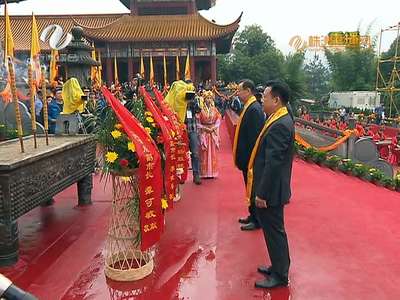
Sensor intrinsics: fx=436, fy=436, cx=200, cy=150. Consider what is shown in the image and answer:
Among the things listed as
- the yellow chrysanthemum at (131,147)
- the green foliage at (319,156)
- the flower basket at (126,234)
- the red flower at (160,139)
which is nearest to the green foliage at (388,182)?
the green foliage at (319,156)

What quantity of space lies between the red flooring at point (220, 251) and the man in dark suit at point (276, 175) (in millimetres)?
231

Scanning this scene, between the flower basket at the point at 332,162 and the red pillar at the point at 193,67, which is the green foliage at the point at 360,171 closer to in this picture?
the flower basket at the point at 332,162

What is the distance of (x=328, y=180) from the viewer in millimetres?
6559

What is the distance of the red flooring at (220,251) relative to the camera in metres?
2.99

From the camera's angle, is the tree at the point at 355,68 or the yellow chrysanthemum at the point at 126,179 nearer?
the yellow chrysanthemum at the point at 126,179

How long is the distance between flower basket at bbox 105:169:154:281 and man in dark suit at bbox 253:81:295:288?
85 centimetres

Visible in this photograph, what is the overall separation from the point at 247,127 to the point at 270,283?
1600 mm

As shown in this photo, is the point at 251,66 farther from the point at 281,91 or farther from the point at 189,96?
the point at 281,91

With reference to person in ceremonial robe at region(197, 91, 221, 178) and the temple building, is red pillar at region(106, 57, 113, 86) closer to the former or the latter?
the temple building

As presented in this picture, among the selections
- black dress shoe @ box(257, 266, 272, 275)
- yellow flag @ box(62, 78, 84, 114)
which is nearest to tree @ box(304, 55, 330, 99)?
yellow flag @ box(62, 78, 84, 114)

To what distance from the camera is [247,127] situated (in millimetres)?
4117

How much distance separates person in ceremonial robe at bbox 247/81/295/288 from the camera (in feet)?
9.30

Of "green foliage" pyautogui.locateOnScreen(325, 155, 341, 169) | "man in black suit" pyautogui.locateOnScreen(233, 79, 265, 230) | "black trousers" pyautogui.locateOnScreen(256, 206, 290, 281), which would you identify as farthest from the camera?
"green foliage" pyautogui.locateOnScreen(325, 155, 341, 169)

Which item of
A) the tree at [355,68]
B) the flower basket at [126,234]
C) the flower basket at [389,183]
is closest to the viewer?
the flower basket at [126,234]
